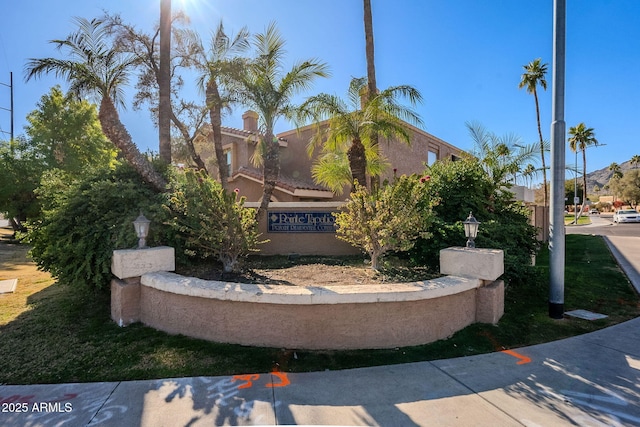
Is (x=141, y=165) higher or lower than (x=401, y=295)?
higher

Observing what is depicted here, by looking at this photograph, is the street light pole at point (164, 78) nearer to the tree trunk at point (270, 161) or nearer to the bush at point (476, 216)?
the tree trunk at point (270, 161)

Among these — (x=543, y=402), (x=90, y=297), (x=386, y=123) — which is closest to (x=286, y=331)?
(x=543, y=402)

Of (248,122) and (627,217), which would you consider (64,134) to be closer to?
(248,122)

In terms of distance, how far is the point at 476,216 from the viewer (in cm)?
793

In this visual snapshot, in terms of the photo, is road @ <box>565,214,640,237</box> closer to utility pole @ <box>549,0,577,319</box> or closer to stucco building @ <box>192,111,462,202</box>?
stucco building @ <box>192,111,462,202</box>

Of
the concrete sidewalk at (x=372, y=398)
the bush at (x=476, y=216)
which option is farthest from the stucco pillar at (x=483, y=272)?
the concrete sidewalk at (x=372, y=398)

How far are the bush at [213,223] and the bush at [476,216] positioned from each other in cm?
342

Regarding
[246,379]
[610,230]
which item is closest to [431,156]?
[610,230]

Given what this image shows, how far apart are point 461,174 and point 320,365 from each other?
5.93 metres

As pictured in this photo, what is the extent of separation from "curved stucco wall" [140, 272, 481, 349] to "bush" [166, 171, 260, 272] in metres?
1.29

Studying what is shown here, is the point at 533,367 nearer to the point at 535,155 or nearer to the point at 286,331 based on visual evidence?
the point at 286,331

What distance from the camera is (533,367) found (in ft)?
14.1

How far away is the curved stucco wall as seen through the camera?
4617 mm

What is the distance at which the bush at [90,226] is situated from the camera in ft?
19.7
